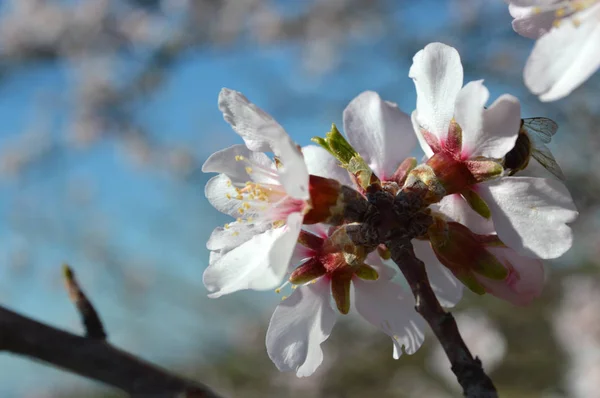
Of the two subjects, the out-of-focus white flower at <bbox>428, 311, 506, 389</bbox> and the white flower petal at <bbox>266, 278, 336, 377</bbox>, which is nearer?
the white flower petal at <bbox>266, 278, 336, 377</bbox>

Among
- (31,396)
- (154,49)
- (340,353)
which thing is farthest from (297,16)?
(31,396)

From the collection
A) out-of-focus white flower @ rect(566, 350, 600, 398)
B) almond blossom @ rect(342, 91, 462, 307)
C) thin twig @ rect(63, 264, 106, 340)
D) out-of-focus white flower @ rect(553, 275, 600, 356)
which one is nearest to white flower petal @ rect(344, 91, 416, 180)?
almond blossom @ rect(342, 91, 462, 307)

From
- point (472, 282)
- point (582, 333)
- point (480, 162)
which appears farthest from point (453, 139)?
point (582, 333)

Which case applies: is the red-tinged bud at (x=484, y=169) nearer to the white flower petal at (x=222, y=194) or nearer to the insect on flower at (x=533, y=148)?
the insect on flower at (x=533, y=148)

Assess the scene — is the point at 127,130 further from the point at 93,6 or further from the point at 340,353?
the point at 340,353

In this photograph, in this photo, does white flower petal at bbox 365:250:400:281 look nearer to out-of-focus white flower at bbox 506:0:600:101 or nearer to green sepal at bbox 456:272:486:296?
green sepal at bbox 456:272:486:296
